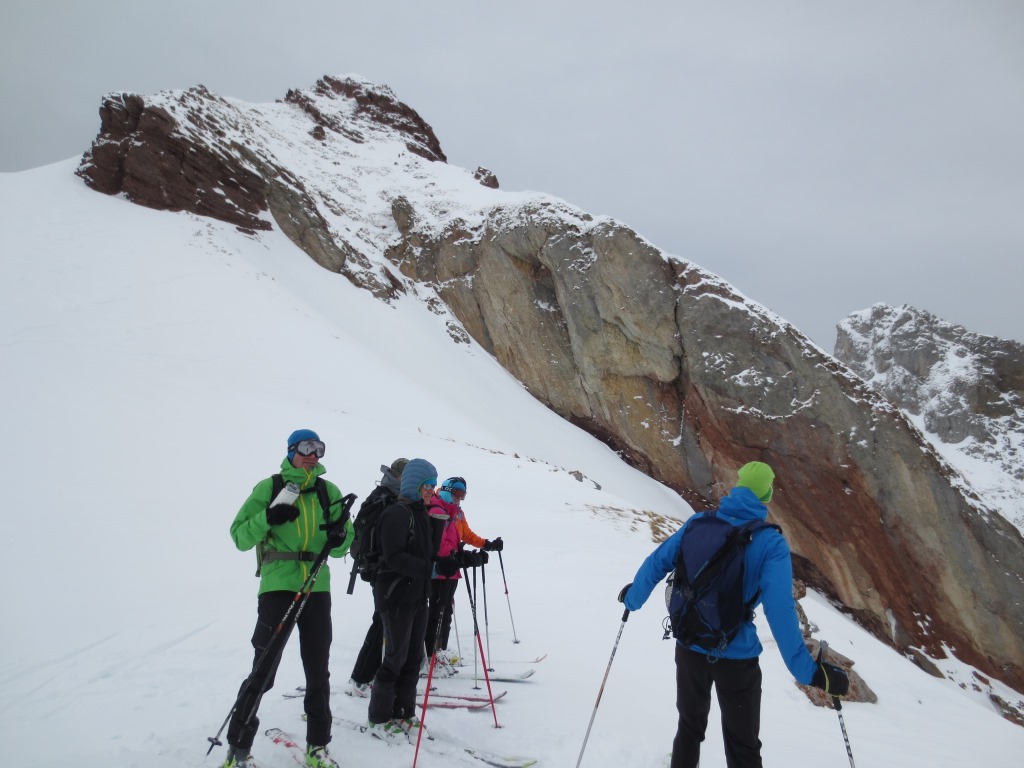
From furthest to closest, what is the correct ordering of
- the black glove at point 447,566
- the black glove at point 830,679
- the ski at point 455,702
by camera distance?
the ski at point 455,702
the black glove at point 447,566
the black glove at point 830,679

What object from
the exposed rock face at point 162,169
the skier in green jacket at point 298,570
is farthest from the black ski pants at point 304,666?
the exposed rock face at point 162,169

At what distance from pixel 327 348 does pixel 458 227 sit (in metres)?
15.5

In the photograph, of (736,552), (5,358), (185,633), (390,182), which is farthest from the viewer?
(390,182)

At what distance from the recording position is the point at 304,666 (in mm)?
3385

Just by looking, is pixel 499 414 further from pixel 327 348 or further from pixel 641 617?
pixel 641 617

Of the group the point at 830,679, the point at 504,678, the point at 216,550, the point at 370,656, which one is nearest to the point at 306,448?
the point at 370,656

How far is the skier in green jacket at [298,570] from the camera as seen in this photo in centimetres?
336

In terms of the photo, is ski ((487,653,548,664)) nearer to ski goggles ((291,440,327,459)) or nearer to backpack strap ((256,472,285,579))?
backpack strap ((256,472,285,579))

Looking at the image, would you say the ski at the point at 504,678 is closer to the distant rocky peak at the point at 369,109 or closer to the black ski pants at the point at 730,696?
the black ski pants at the point at 730,696

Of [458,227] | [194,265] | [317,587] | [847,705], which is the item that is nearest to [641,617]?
[847,705]

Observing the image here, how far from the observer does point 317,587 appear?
11.6 ft

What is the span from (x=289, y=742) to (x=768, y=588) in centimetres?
332

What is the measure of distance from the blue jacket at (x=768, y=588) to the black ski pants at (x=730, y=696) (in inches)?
3.2

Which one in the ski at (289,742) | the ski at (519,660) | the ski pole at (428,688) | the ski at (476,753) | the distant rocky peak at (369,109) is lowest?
the ski at (289,742)
